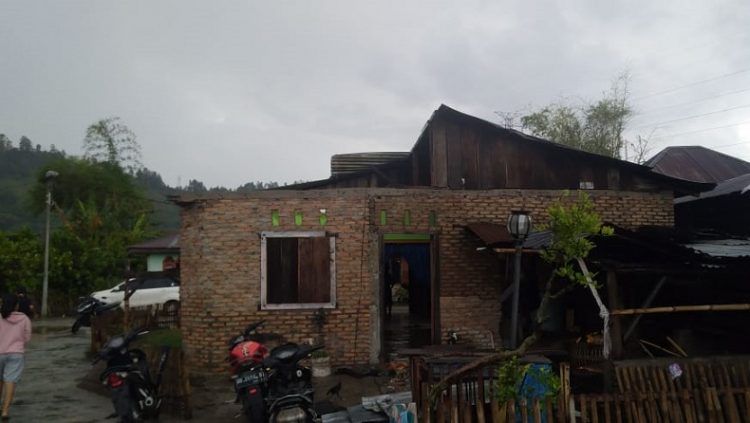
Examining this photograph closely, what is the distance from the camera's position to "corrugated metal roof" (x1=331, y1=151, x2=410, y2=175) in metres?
15.7

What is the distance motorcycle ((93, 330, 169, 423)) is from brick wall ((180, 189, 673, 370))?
2687 millimetres

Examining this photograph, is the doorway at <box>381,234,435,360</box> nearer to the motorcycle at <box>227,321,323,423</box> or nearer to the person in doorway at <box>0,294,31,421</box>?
Answer: the motorcycle at <box>227,321,323,423</box>

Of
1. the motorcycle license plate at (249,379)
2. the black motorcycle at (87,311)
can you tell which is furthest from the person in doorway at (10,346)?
the black motorcycle at (87,311)

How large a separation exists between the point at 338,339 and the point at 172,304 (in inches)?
322

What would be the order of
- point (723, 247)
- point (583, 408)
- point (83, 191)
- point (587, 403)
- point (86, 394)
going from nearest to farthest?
point (583, 408)
point (587, 403)
point (723, 247)
point (86, 394)
point (83, 191)

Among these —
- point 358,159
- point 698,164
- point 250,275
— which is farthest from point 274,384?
point 698,164

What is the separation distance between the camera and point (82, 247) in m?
23.4

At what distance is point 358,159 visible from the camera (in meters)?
16.0

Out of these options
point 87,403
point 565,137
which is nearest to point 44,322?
point 87,403

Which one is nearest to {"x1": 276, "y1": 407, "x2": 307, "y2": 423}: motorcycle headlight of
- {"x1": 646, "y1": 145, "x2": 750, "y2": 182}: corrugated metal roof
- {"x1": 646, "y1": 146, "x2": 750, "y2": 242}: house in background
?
{"x1": 646, "y1": 146, "x2": 750, "y2": 242}: house in background

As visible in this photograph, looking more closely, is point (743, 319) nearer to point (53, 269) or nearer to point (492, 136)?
point (492, 136)

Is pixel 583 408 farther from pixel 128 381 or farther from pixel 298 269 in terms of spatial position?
pixel 298 269

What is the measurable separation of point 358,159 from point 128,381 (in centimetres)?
1028

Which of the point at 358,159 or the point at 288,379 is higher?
the point at 358,159
